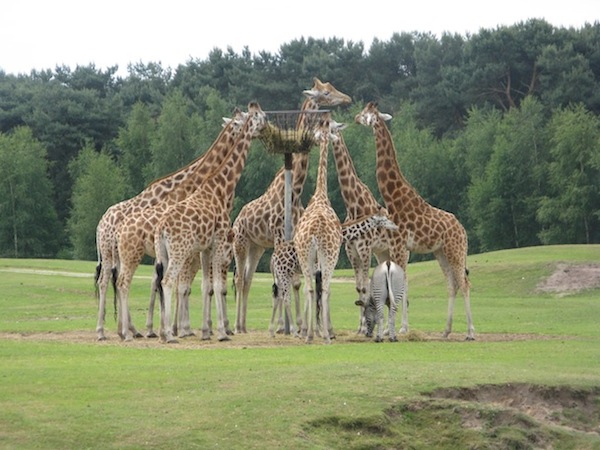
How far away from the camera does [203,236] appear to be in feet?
80.2

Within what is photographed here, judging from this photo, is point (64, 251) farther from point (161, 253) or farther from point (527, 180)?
point (161, 253)

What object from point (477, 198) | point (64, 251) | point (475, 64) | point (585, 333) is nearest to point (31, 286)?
point (585, 333)

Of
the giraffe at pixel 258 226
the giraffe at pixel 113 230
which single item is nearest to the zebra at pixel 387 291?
the giraffe at pixel 258 226

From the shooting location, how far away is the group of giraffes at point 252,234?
2400 centimetres

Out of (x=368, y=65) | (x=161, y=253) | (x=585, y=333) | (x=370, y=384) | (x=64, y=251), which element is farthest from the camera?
(x=368, y=65)

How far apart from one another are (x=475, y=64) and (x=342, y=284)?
48.3 metres

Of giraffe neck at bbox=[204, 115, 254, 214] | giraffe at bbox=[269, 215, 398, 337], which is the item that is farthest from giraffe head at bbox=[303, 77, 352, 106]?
giraffe at bbox=[269, 215, 398, 337]

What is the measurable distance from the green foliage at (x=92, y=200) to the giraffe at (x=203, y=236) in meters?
50.2

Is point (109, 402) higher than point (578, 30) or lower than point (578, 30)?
lower

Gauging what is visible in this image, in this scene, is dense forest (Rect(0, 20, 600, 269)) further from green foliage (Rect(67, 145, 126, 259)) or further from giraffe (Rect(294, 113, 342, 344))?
giraffe (Rect(294, 113, 342, 344))

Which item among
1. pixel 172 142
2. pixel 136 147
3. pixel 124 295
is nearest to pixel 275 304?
pixel 124 295

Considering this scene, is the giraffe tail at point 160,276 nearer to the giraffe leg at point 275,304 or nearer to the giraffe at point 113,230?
the giraffe at point 113,230

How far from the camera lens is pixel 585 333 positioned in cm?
2672

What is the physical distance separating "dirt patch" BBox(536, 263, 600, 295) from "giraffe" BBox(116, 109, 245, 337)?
15296 millimetres
